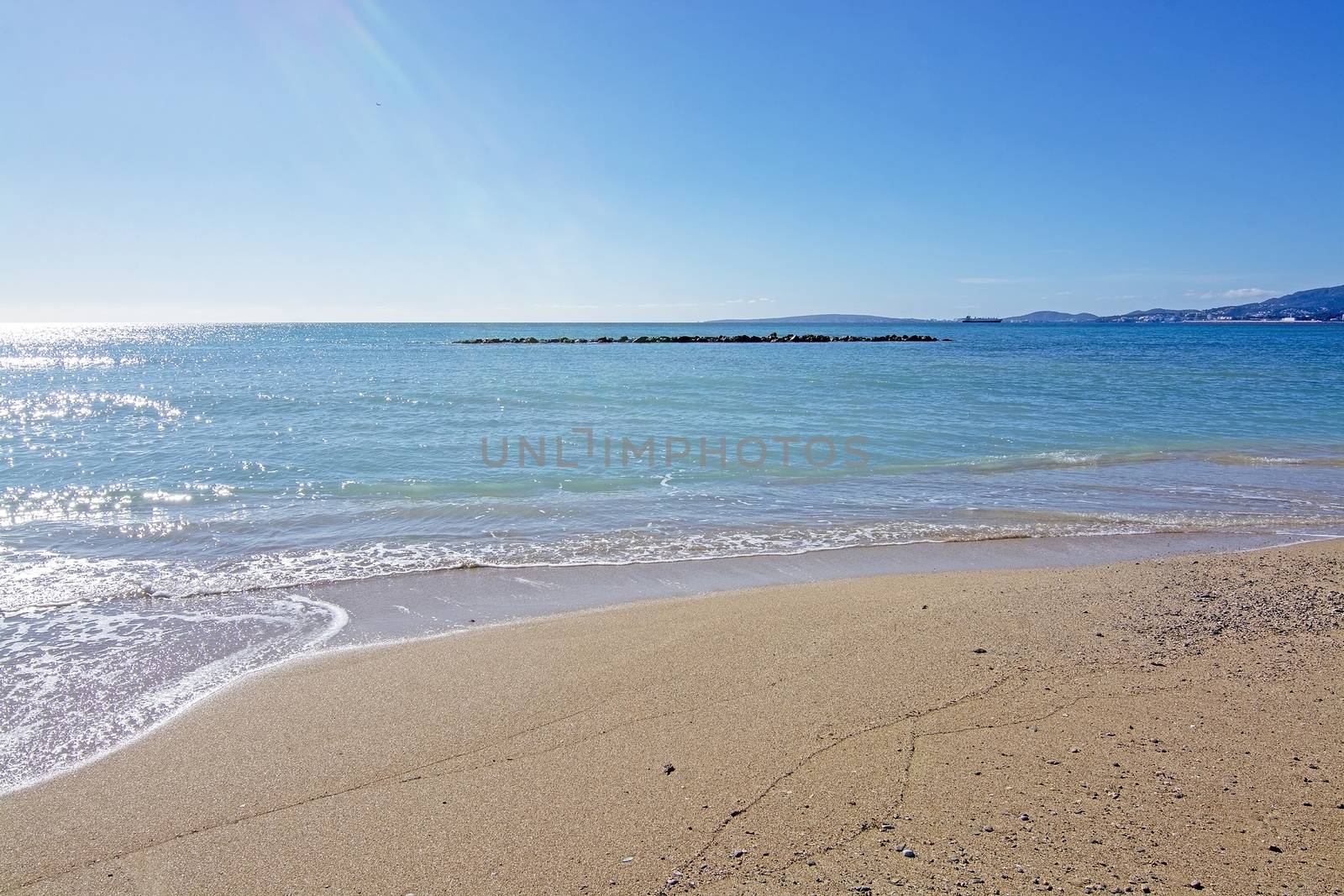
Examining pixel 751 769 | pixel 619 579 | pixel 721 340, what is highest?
pixel 721 340

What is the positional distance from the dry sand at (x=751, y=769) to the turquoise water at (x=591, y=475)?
10.7 feet

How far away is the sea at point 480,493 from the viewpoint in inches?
237

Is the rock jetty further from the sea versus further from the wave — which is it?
the wave

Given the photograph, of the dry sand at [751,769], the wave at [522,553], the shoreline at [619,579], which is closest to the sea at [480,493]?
the wave at [522,553]

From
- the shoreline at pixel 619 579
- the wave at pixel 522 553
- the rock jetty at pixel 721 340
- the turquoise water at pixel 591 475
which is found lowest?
the shoreline at pixel 619 579

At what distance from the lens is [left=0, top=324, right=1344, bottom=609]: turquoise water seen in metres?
8.78

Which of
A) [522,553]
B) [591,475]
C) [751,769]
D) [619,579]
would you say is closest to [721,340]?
[591,475]

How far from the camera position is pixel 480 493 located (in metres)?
11.8

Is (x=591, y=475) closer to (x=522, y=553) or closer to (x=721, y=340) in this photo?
(x=522, y=553)

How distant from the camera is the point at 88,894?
120 inches

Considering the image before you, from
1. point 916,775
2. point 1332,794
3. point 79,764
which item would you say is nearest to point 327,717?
point 79,764

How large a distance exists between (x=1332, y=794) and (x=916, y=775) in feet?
6.10

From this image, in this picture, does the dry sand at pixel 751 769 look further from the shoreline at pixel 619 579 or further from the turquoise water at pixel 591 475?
the turquoise water at pixel 591 475

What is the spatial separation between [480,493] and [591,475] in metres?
2.17
